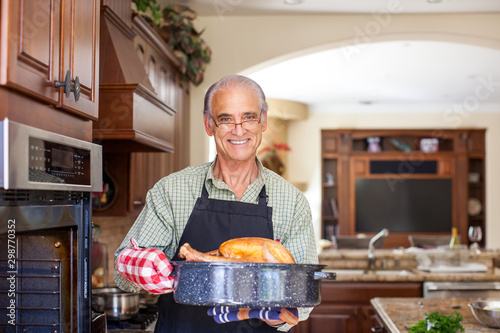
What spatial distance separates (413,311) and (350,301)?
58.5 inches

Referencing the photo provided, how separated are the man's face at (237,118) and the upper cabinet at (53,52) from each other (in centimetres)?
35

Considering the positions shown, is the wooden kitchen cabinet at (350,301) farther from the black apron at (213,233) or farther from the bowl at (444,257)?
the black apron at (213,233)

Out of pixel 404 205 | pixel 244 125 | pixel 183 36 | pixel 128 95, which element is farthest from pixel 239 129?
pixel 404 205

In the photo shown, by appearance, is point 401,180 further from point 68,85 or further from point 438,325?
point 68,85

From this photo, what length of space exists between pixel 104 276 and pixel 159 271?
2174mm

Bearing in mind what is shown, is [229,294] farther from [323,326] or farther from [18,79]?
[323,326]

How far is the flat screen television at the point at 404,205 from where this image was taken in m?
10.0

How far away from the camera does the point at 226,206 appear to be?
5.46ft

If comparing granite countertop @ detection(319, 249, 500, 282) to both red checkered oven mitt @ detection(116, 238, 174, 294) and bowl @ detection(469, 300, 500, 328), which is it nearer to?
bowl @ detection(469, 300, 500, 328)

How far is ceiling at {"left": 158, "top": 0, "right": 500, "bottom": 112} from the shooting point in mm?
4246

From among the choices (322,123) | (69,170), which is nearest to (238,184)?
(69,170)

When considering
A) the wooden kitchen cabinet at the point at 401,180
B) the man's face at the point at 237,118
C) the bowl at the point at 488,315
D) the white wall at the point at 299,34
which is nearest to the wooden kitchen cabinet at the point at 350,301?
the white wall at the point at 299,34

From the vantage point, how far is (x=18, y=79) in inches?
40.6

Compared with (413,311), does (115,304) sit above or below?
above
